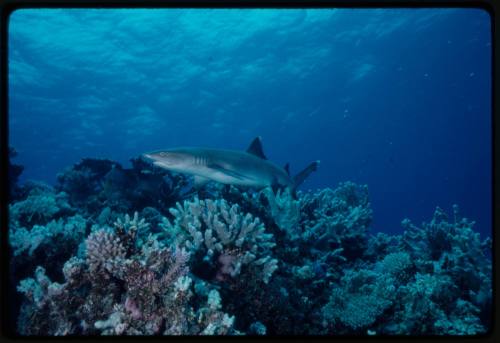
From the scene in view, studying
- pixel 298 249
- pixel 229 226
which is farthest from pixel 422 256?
pixel 229 226

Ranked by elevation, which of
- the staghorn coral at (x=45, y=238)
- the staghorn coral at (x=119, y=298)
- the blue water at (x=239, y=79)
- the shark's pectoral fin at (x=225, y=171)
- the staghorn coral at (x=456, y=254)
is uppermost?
the blue water at (x=239, y=79)

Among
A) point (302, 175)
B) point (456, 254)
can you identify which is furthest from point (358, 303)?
point (302, 175)

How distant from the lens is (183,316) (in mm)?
2717

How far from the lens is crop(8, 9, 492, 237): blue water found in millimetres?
26078

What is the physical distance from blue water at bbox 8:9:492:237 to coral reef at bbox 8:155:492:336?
1.75 meters

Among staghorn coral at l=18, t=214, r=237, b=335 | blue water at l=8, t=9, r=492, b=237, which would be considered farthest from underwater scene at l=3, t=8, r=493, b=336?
blue water at l=8, t=9, r=492, b=237

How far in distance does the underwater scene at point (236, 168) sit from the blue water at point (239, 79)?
250mm

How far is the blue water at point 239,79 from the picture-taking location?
85.6ft

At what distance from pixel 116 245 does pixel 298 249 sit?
2875 millimetres

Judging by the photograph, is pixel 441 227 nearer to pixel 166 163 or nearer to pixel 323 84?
pixel 166 163

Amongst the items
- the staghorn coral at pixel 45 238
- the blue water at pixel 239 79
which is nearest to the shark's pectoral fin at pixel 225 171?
the staghorn coral at pixel 45 238

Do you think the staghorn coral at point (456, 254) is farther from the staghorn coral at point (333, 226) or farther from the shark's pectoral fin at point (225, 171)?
the shark's pectoral fin at point (225, 171)

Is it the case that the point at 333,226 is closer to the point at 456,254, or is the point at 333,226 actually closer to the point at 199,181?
A: the point at 456,254

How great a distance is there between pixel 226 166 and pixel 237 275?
13.8 ft
